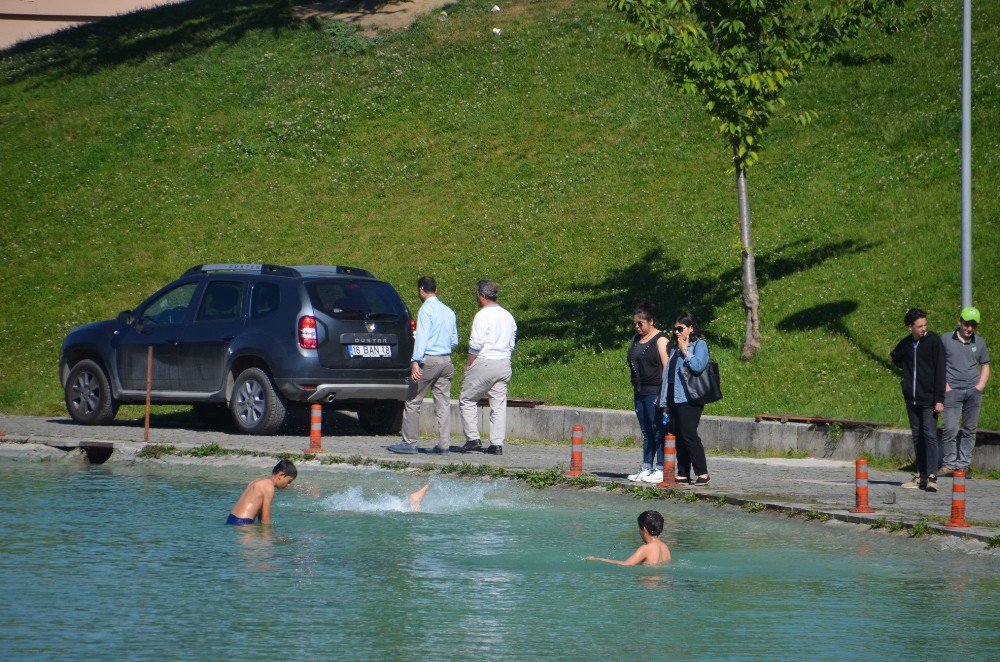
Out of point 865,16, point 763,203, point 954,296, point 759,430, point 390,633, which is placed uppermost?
point 865,16

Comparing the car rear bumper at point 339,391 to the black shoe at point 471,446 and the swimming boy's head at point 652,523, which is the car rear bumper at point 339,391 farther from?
the swimming boy's head at point 652,523

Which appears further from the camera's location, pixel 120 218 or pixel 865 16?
pixel 120 218

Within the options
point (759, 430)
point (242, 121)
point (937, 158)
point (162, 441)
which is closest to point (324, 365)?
point (162, 441)

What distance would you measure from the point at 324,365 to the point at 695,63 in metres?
6.97

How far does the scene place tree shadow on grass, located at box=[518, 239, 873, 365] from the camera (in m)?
21.8

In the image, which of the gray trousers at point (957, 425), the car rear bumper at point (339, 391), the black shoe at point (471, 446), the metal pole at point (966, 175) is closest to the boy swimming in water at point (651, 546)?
the gray trousers at point (957, 425)

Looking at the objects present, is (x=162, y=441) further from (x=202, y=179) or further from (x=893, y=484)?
(x=202, y=179)

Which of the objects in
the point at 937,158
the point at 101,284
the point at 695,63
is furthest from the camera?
the point at 101,284

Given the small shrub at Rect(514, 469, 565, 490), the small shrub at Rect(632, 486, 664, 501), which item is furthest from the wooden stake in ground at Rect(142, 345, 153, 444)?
the small shrub at Rect(632, 486, 664, 501)

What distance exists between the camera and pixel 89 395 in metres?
19.0

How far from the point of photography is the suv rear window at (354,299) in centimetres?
1739

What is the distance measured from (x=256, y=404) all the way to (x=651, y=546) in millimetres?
8905

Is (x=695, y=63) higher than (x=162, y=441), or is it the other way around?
(x=695, y=63)

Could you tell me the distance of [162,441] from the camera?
16.9 metres
